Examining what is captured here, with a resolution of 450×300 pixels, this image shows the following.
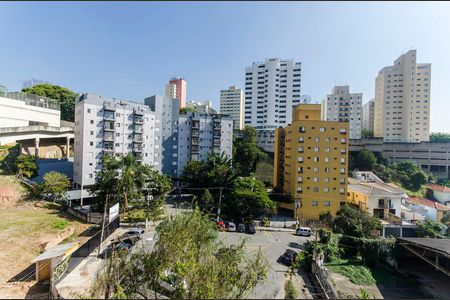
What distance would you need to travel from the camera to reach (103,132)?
26281mm

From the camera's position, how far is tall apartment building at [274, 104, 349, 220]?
24.7 m

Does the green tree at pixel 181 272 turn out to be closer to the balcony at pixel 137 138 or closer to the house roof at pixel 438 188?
the balcony at pixel 137 138

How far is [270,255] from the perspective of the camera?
14.6 meters

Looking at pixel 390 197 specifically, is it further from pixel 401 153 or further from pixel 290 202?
pixel 401 153

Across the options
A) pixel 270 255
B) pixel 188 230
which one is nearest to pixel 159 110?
pixel 270 255

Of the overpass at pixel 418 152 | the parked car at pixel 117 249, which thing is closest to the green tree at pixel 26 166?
the parked car at pixel 117 249

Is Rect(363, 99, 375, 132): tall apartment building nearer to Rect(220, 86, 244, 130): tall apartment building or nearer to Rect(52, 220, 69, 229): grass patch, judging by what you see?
Rect(220, 86, 244, 130): tall apartment building

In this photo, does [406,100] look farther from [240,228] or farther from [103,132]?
[103,132]

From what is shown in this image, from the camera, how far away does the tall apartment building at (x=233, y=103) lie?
250ft

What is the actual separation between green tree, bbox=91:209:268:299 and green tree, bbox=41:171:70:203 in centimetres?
1863

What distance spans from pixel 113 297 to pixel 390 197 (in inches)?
1067

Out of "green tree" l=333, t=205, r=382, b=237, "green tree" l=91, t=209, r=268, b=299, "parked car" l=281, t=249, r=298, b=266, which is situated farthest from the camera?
"green tree" l=333, t=205, r=382, b=237

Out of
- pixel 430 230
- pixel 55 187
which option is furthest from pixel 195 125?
pixel 430 230

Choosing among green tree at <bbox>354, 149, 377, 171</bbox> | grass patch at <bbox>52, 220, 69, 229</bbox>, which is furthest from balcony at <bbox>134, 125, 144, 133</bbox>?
green tree at <bbox>354, 149, 377, 171</bbox>
